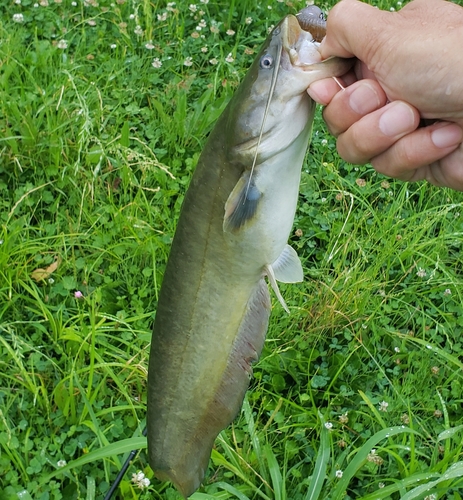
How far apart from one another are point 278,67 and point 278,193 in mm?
310

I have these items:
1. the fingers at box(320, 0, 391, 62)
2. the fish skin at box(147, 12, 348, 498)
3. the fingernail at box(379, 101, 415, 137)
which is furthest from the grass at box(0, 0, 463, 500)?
the fingers at box(320, 0, 391, 62)

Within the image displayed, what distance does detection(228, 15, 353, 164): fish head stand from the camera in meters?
1.52

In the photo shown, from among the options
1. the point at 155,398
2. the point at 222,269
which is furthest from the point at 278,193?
the point at 155,398

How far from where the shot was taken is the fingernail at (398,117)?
162cm

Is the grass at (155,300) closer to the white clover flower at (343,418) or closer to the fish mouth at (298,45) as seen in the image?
the white clover flower at (343,418)

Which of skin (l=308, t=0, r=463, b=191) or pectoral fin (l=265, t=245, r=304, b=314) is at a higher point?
skin (l=308, t=0, r=463, b=191)

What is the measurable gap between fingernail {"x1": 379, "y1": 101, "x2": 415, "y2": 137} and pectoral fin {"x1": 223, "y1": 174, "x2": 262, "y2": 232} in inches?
14.2

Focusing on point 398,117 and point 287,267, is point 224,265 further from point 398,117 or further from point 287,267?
point 398,117

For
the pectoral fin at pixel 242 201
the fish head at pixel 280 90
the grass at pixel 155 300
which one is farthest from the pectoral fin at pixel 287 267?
the grass at pixel 155 300

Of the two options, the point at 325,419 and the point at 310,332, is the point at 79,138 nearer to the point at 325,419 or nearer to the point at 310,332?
the point at 310,332

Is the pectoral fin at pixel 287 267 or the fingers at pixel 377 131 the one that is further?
the pectoral fin at pixel 287 267

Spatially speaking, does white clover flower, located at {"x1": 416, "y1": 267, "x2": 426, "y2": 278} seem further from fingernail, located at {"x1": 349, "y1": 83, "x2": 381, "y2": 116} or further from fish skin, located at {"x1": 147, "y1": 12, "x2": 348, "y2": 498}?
fingernail, located at {"x1": 349, "y1": 83, "x2": 381, "y2": 116}

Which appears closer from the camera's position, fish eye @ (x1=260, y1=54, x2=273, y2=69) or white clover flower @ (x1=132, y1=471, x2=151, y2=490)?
fish eye @ (x1=260, y1=54, x2=273, y2=69)

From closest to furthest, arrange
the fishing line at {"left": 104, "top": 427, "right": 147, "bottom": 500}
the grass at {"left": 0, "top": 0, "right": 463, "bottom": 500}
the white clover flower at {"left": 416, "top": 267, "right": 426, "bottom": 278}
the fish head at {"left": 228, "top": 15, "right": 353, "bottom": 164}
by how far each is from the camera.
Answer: the fish head at {"left": 228, "top": 15, "right": 353, "bottom": 164}
the fishing line at {"left": 104, "top": 427, "right": 147, "bottom": 500}
the grass at {"left": 0, "top": 0, "right": 463, "bottom": 500}
the white clover flower at {"left": 416, "top": 267, "right": 426, "bottom": 278}
